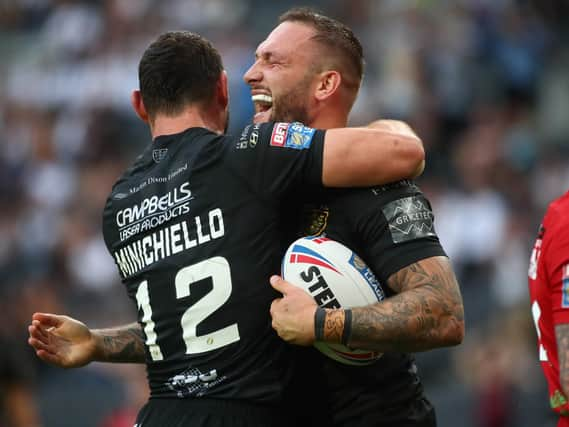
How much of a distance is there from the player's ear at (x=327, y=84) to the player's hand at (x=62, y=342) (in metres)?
1.50

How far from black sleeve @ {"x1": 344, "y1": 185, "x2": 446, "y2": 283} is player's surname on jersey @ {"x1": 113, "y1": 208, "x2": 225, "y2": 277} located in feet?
1.86

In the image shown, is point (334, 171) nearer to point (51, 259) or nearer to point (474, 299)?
point (474, 299)

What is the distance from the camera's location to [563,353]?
422 cm

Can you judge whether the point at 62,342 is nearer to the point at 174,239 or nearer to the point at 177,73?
the point at 174,239

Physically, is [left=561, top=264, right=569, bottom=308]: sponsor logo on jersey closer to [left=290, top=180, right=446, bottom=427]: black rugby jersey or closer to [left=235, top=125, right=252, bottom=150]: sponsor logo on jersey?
[left=290, top=180, right=446, bottom=427]: black rugby jersey

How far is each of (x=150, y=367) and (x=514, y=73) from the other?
823 centimetres

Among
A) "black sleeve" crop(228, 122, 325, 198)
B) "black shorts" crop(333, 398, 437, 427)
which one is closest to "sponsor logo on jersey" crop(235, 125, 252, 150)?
"black sleeve" crop(228, 122, 325, 198)

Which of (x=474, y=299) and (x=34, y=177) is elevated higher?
(x=34, y=177)

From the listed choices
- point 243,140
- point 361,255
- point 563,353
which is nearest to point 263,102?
point 243,140

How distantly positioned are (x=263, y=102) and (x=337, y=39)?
43cm

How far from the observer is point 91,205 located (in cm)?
1330

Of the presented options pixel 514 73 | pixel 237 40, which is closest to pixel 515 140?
pixel 514 73

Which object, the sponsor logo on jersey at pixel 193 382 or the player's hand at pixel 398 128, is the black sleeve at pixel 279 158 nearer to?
the player's hand at pixel 398 128

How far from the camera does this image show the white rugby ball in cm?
429
